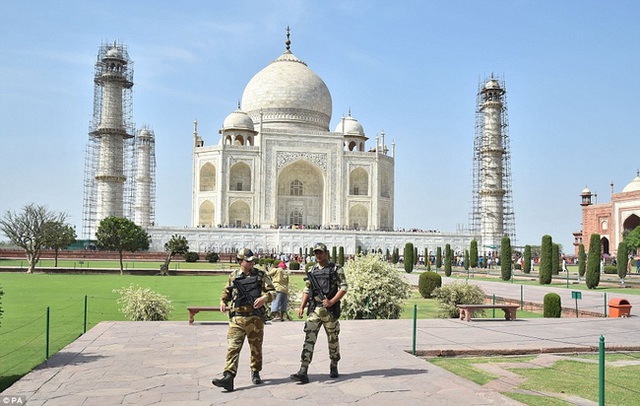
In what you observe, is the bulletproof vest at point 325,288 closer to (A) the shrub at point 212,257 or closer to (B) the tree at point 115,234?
(B) the tree at point 115,234

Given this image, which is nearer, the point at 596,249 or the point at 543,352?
the point at 543,352

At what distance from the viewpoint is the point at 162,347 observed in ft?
19.6

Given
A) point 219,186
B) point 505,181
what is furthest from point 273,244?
point 505,181

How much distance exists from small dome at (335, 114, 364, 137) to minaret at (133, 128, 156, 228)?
14.4m

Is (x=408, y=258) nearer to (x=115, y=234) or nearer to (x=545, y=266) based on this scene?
(x=545, y=266)

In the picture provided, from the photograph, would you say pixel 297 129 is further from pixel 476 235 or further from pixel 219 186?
pixel 476 235

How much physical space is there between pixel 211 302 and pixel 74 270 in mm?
10195

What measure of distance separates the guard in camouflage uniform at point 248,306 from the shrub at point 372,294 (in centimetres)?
439

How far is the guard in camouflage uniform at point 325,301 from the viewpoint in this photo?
4.72m

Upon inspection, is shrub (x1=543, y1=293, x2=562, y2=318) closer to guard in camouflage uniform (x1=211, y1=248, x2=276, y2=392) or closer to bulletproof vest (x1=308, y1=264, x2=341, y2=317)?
bulletproof vest (x1=308, y1=264, x2=341, y2=317)

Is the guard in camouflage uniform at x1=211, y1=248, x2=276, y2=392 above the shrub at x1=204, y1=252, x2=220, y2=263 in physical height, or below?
above

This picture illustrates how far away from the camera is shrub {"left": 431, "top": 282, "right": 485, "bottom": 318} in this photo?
938 cm

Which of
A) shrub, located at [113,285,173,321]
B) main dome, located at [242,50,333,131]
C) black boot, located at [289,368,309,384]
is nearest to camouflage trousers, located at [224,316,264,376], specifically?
black boot, located at [289,368,309,384]

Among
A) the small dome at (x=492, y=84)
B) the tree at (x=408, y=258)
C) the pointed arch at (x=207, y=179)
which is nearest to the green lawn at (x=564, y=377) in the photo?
the tree at (x=408, y=258)
